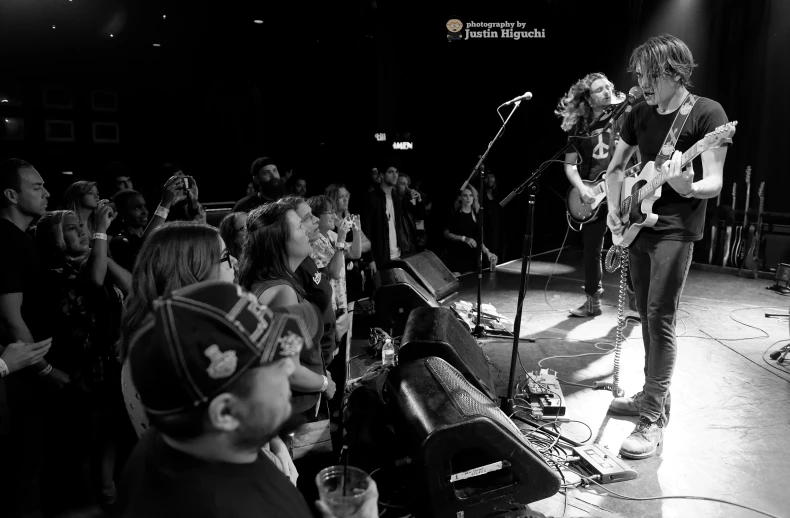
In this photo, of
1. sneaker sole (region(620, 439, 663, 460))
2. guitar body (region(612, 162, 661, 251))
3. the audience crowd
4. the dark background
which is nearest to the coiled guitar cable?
guitar body (region(612, 162, 661, 251))

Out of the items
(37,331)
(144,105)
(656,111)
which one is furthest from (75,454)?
(144,105)

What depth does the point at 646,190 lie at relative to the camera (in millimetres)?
3053

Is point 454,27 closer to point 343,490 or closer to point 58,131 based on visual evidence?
point 58,131

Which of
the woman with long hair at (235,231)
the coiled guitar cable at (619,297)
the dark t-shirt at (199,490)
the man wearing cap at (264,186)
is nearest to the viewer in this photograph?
the dark t-shirt at (199,490)

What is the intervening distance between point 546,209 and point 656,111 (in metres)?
7.78

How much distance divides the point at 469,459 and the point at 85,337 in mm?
1926

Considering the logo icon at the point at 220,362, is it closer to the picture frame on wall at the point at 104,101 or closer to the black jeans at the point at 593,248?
the black jeans at the point at 593,248

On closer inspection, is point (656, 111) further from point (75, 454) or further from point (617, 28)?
point (617, 28)

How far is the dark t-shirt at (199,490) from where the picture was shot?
84cm

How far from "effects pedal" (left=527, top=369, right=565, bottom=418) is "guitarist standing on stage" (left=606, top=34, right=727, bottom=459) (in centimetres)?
50

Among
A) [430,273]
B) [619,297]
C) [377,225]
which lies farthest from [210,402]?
[377,225]

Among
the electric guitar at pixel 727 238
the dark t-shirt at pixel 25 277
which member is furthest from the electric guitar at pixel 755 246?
the dark t-shirt at pixel 25 277

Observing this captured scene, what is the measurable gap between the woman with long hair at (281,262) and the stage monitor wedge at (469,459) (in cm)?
45

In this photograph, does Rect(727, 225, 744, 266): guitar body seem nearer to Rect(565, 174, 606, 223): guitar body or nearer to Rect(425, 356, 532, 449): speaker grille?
Rect(565, 174, 606, 223): guitar body
